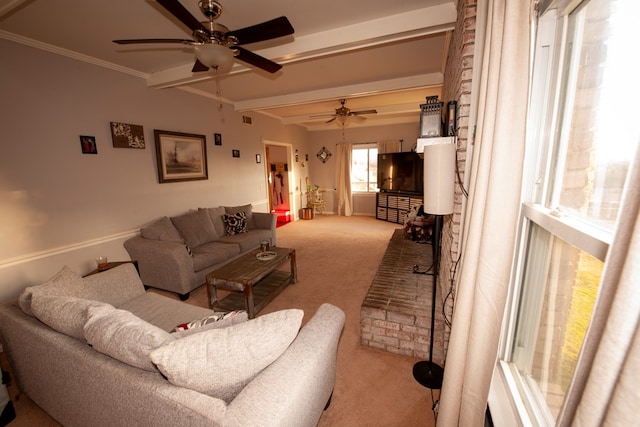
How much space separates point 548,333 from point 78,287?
258 centimetres

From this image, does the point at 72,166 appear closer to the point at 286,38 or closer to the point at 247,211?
the point at 247,211

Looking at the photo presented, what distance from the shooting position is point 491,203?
99 cm

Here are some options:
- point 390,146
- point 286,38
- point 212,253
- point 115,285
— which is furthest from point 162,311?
point 390,146

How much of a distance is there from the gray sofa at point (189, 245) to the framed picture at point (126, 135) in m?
1.00

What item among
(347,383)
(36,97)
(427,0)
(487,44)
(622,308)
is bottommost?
(347,383)

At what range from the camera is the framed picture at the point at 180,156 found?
11.8 feet

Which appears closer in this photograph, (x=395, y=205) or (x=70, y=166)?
(x=70, y=166)

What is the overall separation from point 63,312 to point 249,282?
4.40 ft

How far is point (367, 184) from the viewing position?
25.2 feet

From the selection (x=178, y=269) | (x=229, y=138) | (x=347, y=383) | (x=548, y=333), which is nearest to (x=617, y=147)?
(x=548, y=333)

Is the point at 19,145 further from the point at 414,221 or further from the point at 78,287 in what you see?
the point at 414,221

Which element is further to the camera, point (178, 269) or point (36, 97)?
point (178, 269)

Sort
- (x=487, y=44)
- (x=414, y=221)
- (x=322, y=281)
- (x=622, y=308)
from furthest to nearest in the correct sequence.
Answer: (x=414, y=221)
(x=322, y=281)
(x=487, y=44)
(x=622, y=308)

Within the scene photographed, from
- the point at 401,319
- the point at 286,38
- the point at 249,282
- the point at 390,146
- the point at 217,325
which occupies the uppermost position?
the point at 286,38
